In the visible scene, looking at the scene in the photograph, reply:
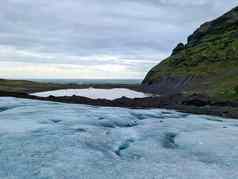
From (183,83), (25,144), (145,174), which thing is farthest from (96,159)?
(183,83)

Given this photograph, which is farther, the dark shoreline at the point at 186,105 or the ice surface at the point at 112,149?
the dark shoreline at the point at 186,105

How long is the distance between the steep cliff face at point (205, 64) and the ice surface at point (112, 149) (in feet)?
110

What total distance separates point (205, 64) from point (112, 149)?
62664mm

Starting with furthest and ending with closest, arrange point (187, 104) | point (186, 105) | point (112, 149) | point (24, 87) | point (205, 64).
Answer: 1. point (205, 64)
2. point (24, 87)
3. point (187, 104)
4. point (186, 105)
5. point (112, 149)

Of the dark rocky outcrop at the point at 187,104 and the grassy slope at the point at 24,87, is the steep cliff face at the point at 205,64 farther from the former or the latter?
the grassy slope at the point at 24,87

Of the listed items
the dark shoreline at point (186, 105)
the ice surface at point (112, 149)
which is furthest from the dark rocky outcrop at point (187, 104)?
the ice surface at point (112, 149)

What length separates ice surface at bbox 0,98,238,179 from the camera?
986cm

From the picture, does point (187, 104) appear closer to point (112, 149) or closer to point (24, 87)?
point (112, 149)

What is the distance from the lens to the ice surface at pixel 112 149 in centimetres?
986

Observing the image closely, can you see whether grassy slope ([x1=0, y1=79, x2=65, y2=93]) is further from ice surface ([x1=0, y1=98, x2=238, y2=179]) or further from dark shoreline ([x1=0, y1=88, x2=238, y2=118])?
ice surface ([x1=0, y1=98, x2=238, y2=179])

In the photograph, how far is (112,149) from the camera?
12.6m

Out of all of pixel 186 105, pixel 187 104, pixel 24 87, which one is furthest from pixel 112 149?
pixel 24 87

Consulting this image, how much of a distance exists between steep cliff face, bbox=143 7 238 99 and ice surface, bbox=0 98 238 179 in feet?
110

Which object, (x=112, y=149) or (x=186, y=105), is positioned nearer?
(x=112, y=149)
